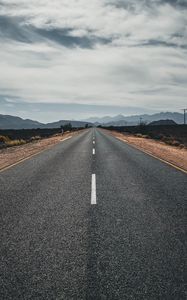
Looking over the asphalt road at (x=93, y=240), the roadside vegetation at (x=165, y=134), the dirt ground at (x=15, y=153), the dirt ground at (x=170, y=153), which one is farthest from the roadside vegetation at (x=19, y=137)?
the asphalt road at (x=93, y=240)

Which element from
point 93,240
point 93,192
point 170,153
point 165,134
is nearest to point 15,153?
point 170,153

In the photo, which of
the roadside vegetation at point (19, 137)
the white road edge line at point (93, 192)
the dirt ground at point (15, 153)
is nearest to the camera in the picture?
the white road edge line at point (93, 192)

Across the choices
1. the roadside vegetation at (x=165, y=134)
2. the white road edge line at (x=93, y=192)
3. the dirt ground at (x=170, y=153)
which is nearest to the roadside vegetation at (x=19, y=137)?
the dirt ground at (x=170, y=153)

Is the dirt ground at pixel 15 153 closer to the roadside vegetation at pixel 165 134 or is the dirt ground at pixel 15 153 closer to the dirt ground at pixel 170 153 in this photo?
the dirt ground at pixel 170 153

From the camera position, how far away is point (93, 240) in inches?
205

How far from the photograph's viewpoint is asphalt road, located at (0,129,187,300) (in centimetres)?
373

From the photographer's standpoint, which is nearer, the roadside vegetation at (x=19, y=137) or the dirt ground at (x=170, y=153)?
the dirt ground at (x=170, y=153)

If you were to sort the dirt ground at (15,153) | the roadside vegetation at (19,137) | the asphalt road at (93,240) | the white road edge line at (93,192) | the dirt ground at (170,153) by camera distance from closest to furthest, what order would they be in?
1. the asphalt road at (93,240)
2. the white road edge line at (93,192)
3. the dirt ground at (170,153)
4. the dirt ground at (15,153)
5. the roadside vegetation at (19,137)

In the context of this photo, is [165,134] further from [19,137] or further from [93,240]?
[93,240]

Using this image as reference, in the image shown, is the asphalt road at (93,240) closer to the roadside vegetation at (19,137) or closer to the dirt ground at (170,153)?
the dirt ground at (170,153)

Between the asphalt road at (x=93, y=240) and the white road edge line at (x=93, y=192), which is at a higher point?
the white road edge line at (x=93, y=192)

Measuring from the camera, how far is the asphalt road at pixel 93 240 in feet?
12.2

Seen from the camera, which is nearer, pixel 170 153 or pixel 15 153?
pixel 170 153

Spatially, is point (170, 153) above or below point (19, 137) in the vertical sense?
above
